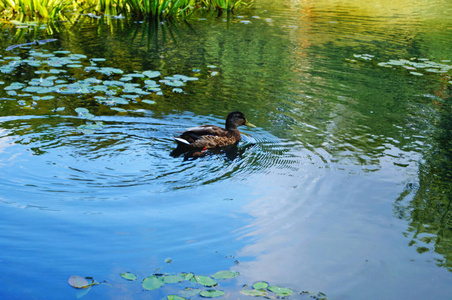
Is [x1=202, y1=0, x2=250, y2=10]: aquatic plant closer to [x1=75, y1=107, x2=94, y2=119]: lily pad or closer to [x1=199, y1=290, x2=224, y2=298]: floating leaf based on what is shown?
[x1=75, y1=107, x2=94, y2=119]: lily pad

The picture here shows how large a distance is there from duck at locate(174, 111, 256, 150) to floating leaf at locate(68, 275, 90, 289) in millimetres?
2697

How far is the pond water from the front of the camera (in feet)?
13.1

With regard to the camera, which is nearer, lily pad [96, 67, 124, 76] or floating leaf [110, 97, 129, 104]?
floating leaf [110, 97, 129, 104]

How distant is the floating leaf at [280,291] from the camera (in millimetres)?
3666

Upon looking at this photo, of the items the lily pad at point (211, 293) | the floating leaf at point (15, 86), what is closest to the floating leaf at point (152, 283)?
the lily pad at point (211, 293)

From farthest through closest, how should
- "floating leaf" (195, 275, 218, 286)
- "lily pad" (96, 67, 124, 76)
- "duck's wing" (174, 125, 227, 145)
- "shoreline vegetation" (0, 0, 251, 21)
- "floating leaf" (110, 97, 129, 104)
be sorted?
"shoreline vegetation" (0, 0, 251, 21)
"lily pad" (96, 67, 124, 76)
"floating leaf" (110, 97, 129, 104)
"duck's wing" (174, 125, 227, 145)
"floating leaf" (195, 275, 218, 286)

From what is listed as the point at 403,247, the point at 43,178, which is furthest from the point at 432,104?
the point at 43,178

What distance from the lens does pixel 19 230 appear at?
4.39 meters

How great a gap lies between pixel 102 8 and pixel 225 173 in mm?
12367

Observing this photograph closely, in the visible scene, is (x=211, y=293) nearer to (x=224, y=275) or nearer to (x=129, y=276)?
(x=224, y=275)

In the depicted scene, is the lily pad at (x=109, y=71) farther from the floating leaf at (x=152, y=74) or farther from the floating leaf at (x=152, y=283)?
the floating leaf at (x=152, y=283)

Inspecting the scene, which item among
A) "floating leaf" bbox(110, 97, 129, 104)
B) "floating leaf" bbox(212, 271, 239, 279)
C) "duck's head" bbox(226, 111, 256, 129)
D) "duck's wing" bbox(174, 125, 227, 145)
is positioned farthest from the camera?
"floating leaf" bbox(110, 97, 129, 104)

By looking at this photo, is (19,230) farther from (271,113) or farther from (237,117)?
(271,113)

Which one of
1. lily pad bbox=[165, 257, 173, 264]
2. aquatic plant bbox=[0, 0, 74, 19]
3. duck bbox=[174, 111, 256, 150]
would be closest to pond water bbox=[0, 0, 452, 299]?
lily pad bbox=[165, 257, 173, 264]
